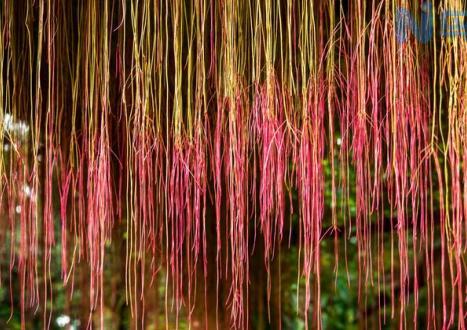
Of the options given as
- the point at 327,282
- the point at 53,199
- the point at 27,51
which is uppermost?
the point at 27,51

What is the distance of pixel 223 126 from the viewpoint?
1.47 metres

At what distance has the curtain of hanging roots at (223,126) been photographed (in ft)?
4.47

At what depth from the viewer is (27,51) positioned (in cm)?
162

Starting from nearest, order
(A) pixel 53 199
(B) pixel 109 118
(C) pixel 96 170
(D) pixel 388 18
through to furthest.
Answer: (D) pixel 388 18, (C) pixel 96 170, (B) pixel 109 118, (A) pixel 53 199

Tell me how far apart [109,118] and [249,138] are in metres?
0.33

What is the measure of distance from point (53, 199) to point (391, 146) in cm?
84

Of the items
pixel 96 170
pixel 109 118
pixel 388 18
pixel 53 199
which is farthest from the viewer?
pixel 53 199

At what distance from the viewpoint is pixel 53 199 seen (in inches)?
67.2

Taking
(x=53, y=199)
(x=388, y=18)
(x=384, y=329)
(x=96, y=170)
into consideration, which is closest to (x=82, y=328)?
(x=53, y=199)

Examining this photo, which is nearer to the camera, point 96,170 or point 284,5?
point 96,170

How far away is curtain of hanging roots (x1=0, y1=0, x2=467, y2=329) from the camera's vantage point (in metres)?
1.36

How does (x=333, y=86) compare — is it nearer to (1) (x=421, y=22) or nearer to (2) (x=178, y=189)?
(1) (x=421, y=22)

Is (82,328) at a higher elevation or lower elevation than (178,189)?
lower

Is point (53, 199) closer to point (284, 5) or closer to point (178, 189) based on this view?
point (178, 189)
